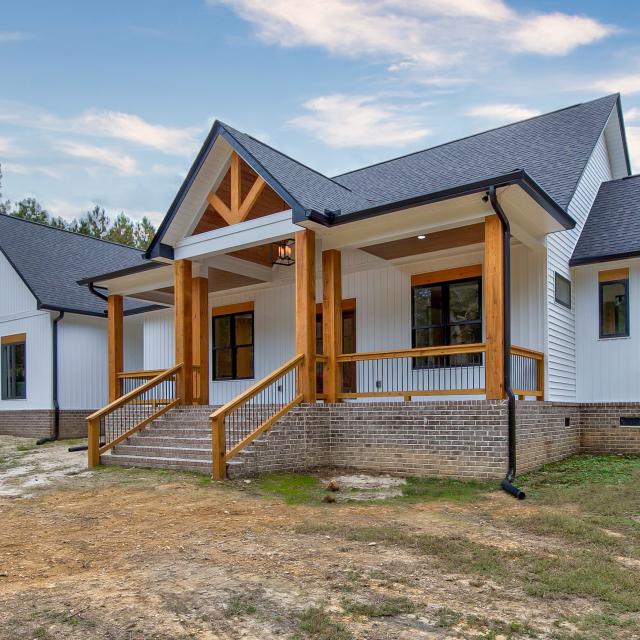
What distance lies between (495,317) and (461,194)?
189 centimetres

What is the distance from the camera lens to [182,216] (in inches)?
488

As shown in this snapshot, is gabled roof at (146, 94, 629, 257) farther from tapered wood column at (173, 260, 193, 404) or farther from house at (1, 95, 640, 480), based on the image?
tapered wood column at (173, 260, 193, 404)

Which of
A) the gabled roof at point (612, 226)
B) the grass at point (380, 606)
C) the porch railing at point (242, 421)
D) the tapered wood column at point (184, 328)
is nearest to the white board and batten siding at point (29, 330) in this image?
the tapered wood column at point (184, 328)

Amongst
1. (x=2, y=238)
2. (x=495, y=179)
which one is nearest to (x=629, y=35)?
(x=495, y=179)

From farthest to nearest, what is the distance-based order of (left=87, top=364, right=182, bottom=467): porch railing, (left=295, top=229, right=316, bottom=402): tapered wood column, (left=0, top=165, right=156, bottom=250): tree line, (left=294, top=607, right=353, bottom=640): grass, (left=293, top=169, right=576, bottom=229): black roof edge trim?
(left=0, top=165, right=156, bottom=250): tree line, (left=87, top=364, right=182, bottom=467): porch railing, (left=295, top=229, right=316, bottom=402): tapered wood column, (left=293, top=169, right=576, bottom=229): black roof edge trim, (left=294, top=607, right=353, bottom=640): grass

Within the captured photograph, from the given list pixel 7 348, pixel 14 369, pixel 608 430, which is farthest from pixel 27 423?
pixel 608 430

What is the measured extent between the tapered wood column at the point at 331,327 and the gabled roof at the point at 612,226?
4.64 m

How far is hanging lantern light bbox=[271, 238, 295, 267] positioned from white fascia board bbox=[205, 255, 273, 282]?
0.37m

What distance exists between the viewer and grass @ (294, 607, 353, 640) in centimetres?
382

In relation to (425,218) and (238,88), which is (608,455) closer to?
(425,218)

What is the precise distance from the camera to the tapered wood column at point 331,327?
35.7ft

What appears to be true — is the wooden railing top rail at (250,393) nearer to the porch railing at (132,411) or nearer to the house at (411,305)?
the house at (411,305)

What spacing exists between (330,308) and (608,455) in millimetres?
5663

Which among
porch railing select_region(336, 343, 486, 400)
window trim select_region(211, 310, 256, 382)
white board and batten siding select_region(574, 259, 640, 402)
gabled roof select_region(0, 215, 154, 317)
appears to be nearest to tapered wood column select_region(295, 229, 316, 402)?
porch railing select_region(336, 343, 486, 400)
